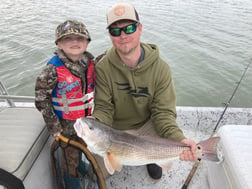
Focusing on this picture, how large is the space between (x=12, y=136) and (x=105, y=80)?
1.20 metres

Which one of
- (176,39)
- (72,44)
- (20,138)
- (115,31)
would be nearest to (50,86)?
(72,44)

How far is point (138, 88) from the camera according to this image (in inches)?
103

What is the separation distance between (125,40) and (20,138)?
1535 mm

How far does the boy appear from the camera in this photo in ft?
7.44

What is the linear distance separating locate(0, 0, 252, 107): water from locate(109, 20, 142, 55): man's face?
452cm

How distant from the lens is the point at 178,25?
1239 centimetres

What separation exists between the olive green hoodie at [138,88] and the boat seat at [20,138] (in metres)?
0.69

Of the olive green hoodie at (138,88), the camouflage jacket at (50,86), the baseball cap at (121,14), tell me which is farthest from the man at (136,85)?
the camouflage jacket at (50,86)

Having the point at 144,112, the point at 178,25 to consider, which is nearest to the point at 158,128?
the point at 144,112

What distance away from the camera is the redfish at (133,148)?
1932 millimetres

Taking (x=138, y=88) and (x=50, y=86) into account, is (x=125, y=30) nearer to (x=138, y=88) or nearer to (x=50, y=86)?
(x=138, y=88)

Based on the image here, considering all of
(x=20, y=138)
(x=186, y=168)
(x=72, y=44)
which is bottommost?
(x=186, y=168)

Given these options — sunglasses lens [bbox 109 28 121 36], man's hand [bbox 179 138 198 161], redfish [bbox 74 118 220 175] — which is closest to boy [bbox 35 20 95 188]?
sunglasses lens [bbox 109 28 121 36]

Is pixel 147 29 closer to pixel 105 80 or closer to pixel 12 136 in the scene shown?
pixel 105 80
